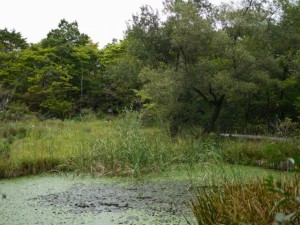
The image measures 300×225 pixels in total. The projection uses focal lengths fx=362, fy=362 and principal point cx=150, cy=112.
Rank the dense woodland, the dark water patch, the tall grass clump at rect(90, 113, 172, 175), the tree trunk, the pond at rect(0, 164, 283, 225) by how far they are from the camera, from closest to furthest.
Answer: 1. the pond at rect(0, 164, 283, 225)
2. the dark water patch
3. the tall grass clump at rect(90, 113, 172, 175)
4. the dense woodland
5. the tree trunk

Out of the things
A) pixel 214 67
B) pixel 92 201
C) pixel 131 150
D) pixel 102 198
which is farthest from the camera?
pixel 214 67

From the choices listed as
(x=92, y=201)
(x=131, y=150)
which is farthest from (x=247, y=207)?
(x=131, y=150)

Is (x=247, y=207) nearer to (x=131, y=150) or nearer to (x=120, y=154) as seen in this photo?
(x=131, y=150)

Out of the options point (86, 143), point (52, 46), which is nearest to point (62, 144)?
point (86, 143)

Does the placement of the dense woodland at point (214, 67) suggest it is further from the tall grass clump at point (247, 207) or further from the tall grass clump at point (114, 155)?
the tall grass clump at point (247, 207)

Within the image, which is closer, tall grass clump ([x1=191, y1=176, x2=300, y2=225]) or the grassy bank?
tall grass clump ([x1=191, y1=176, x2=300, y2=225])

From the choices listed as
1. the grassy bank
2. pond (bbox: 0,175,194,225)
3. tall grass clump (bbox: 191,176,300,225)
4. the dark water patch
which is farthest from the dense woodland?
tall grass clump (bbox: 191,176,300,225)

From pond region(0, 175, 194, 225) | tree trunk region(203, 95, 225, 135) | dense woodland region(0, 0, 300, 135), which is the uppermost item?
dense woodland region(0, 0, 300, 135)

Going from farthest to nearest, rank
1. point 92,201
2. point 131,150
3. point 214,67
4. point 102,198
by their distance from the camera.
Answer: point 214,67, point 131,150, point 102,198, point 92,201

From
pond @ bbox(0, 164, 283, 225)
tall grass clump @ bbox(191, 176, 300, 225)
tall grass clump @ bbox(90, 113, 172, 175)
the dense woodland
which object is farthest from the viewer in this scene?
the dense woodland

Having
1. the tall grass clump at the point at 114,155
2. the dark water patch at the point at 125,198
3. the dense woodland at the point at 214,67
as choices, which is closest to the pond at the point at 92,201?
the dark water patch at the point at 125,198

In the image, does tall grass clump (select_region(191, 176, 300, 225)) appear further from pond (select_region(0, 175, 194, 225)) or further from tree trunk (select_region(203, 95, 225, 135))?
tree trunk (select_region(203, 95, 225, 135))

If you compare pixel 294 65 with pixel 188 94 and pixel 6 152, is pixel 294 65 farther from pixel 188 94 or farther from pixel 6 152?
pixel 6 152

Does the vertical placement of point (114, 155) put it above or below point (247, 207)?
below
